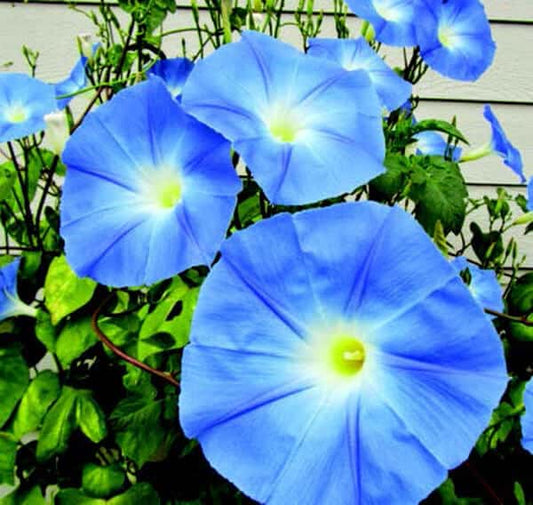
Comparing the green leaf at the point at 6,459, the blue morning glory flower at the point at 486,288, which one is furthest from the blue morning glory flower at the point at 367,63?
the green leaf at the point at 6,459

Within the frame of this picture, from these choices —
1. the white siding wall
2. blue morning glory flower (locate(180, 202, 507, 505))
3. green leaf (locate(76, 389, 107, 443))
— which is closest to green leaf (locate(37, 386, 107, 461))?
green leaf (locate(76, 389, 107, 443))

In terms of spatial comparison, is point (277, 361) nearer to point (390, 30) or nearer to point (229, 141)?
point (229, 141)

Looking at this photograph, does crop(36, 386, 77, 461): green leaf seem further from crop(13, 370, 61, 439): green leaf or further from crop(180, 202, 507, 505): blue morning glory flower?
crop(180, 202, 507, 505): blue morning glory flower

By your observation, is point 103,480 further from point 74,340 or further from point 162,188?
point 162,188

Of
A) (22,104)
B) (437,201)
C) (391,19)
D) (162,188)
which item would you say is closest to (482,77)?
(391,19)

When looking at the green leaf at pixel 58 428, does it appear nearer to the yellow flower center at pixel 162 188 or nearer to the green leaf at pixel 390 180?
the yellow flower center at pixel 162 188

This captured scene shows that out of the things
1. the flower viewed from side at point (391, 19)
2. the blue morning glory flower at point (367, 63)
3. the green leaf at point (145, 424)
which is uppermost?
the flower viewed from side at point (391, 19)
